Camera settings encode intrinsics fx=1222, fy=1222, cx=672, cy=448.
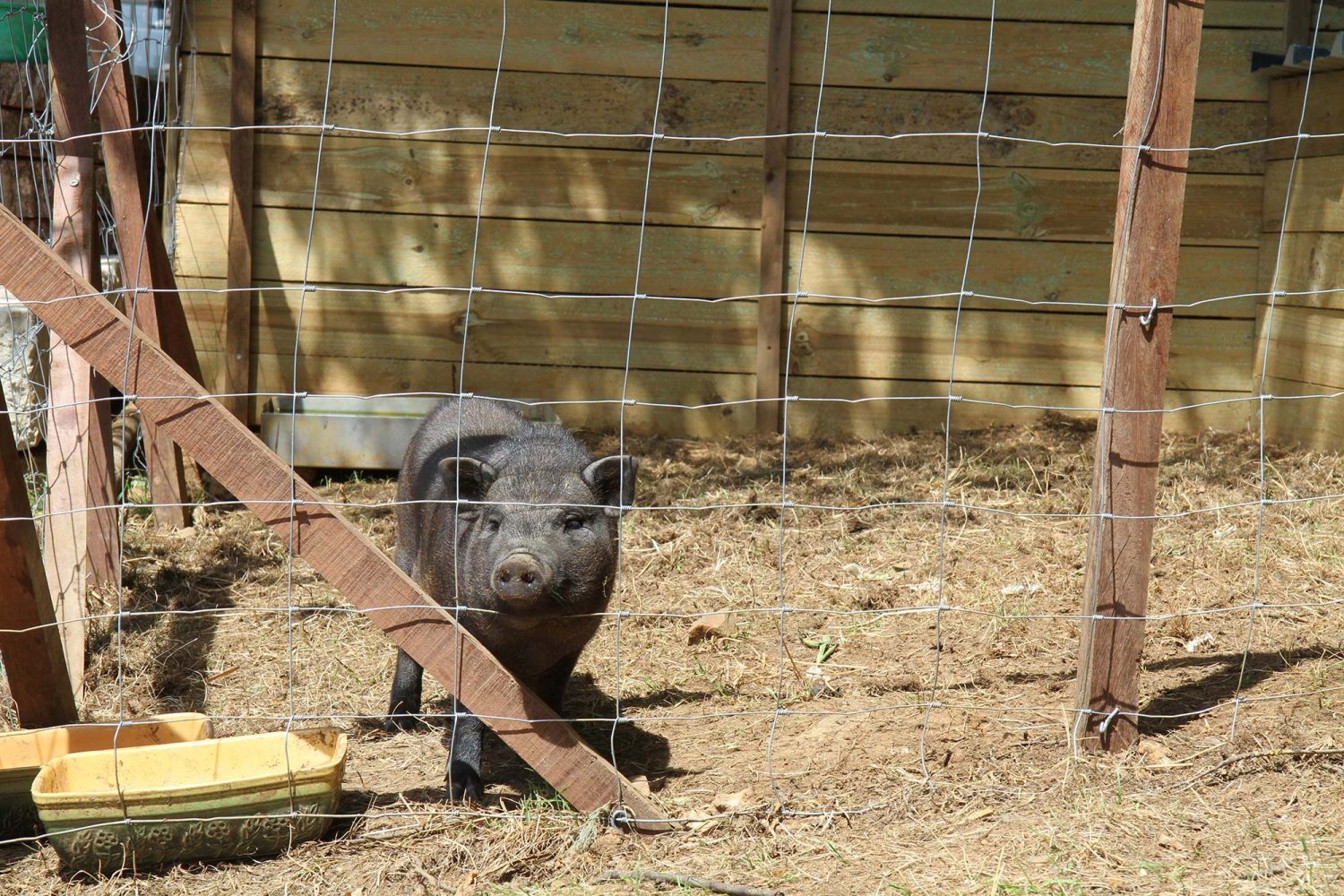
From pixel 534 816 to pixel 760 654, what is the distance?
1.55 m

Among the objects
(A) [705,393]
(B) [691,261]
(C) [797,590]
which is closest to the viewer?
(C) [797,590]

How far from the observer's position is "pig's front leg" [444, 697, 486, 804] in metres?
3.72

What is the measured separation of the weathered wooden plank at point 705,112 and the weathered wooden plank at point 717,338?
3.01ft

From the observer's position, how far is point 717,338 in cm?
729

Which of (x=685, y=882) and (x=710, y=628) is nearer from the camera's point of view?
(x=685, y=882)

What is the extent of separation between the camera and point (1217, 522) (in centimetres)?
566

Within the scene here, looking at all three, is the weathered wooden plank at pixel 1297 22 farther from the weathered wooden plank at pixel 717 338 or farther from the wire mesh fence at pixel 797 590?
the weathered wooden plank at pixel 717 338

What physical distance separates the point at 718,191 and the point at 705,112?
45cm

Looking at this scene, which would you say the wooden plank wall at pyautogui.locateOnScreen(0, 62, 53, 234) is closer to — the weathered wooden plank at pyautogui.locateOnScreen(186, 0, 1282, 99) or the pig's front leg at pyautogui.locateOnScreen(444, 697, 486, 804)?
the weathered wooden plank at pyautogui.locateOnScreen(186, 0, 1282, 99)

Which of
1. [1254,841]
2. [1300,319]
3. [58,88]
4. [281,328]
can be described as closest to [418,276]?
[281,328]

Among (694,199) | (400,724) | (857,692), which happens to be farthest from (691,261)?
(400,724)

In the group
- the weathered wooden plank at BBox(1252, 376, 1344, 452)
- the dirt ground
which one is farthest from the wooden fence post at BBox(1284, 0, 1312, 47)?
the dirt ground

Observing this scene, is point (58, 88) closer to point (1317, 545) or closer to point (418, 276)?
point (418, 276)

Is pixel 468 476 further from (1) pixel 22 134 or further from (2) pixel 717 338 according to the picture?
(1) pixel 22 134
